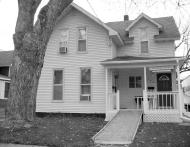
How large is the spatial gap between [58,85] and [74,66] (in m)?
1.57

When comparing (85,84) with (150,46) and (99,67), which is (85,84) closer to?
(99,67)

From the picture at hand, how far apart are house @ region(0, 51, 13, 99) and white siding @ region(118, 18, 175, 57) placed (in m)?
16.2

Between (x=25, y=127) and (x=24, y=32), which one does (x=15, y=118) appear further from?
(x=24, y=32)

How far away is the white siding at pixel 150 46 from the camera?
14766 mm

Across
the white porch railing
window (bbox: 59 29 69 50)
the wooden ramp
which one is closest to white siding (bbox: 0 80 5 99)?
window (bbox: 59 29 69 50)

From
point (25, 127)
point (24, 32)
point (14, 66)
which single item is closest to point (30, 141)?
point (25, 127)

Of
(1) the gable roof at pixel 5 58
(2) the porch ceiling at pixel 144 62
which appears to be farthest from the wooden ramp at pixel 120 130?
(1) the gable roof at pixel 5 58

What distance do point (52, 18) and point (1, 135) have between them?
449 cm

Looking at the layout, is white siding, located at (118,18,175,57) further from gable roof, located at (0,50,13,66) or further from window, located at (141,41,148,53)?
gable roof, located at (0,50,13,66)

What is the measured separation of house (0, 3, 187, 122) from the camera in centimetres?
1347

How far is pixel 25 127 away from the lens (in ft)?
26.0

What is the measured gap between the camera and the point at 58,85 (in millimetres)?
14250

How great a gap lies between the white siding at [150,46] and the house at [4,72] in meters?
16.2

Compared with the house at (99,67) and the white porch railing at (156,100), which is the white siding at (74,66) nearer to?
the house at (99,67)
